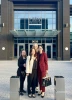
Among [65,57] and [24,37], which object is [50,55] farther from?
[24,37]

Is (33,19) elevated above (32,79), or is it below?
above

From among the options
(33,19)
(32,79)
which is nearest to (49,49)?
(33,19)

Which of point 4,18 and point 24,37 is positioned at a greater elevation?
point 4,18

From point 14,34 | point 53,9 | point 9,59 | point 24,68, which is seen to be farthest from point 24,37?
point 24,68

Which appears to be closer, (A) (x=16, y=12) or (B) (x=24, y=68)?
(B) (x=24, y=68)

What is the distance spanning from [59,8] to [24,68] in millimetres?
25061

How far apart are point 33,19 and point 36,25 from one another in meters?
1.09

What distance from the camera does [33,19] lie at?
105 ft

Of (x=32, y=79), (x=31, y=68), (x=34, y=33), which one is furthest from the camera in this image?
(x=34, y=33)

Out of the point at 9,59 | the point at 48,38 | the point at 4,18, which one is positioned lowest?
the point at 9,59

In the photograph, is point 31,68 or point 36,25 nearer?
point 31,68

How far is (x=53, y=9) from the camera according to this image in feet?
105

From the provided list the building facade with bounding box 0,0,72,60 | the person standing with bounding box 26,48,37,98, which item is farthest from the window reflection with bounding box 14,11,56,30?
the person standing with bounding box 26,48,37,98

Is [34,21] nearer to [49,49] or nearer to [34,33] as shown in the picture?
[34,33]
